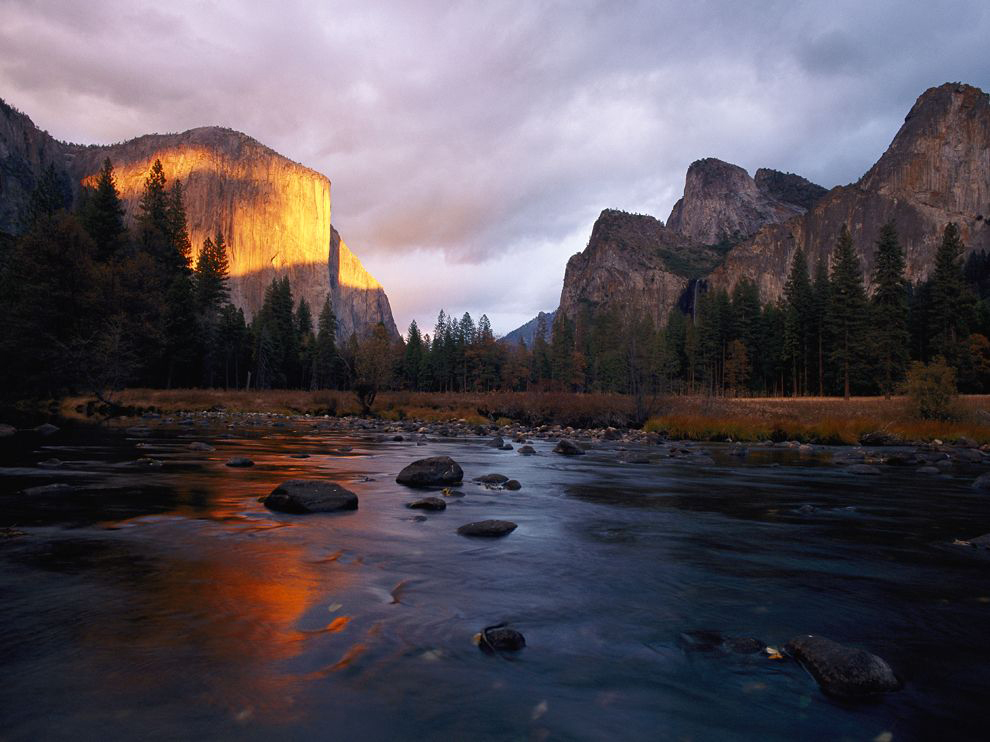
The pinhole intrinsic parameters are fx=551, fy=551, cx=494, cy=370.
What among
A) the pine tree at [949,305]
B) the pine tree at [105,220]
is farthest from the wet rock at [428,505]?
the pine tree at [949,305]

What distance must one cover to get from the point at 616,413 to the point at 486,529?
3099cm

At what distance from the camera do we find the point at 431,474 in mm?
12930

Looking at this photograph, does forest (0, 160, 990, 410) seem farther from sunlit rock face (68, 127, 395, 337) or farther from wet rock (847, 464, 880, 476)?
sunlit rock face (68, 127, 395, 337)

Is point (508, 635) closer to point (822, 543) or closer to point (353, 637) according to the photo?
point (353, 637)

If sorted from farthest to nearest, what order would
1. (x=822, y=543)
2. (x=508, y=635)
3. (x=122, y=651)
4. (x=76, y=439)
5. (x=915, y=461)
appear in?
(x=76, y=439) → (x=915, y=461) → (x=822, y=543) → (x=508, y=635) → (x=122, y=651)

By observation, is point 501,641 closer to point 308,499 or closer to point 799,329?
point 308,499

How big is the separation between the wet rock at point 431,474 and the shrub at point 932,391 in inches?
1096

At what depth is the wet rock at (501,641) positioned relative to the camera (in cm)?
420

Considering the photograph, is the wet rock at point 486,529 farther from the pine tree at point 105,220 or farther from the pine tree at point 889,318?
the pine tree at point 889,318

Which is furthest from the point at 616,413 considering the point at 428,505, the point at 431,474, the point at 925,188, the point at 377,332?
the point at 925,188

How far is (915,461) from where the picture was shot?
18.3 metres

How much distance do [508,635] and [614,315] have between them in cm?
12099

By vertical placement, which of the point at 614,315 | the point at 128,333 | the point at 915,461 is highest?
the point at 614,315

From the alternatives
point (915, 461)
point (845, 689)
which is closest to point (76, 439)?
point (845, 689)
